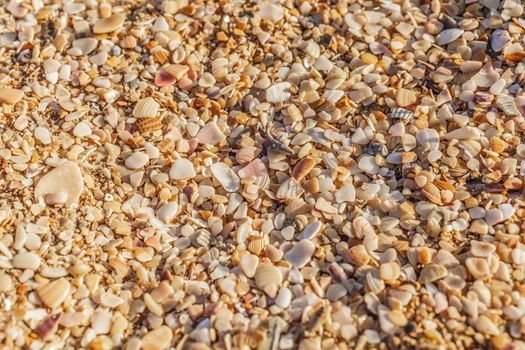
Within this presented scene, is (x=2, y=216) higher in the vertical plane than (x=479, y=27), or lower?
lower

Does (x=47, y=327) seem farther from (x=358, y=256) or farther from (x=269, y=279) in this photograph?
(x=358, y=256)

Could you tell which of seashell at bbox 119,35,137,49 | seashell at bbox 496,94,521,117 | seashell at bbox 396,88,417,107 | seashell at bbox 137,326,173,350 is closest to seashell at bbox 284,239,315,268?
seashell at bbox 137,326,173,350

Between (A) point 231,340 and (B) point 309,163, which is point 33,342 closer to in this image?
(A) point 231,340

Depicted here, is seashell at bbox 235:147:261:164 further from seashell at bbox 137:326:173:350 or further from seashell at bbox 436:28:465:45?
seashell at bbox 436:28:465:45

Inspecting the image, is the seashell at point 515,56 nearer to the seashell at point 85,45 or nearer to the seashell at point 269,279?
the seashell at point 269,279

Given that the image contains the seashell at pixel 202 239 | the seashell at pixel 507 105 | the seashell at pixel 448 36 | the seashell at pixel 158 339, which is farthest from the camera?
the seashell at pixel 448 36

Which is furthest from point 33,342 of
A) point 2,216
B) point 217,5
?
point 217,5

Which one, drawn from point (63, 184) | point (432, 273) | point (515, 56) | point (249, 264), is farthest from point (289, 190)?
point (515, 56)

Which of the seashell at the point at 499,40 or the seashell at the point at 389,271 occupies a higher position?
the seashell at the point at 499,40

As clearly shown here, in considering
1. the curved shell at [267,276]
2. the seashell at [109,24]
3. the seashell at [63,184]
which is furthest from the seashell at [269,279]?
the seashell at [109,24]
